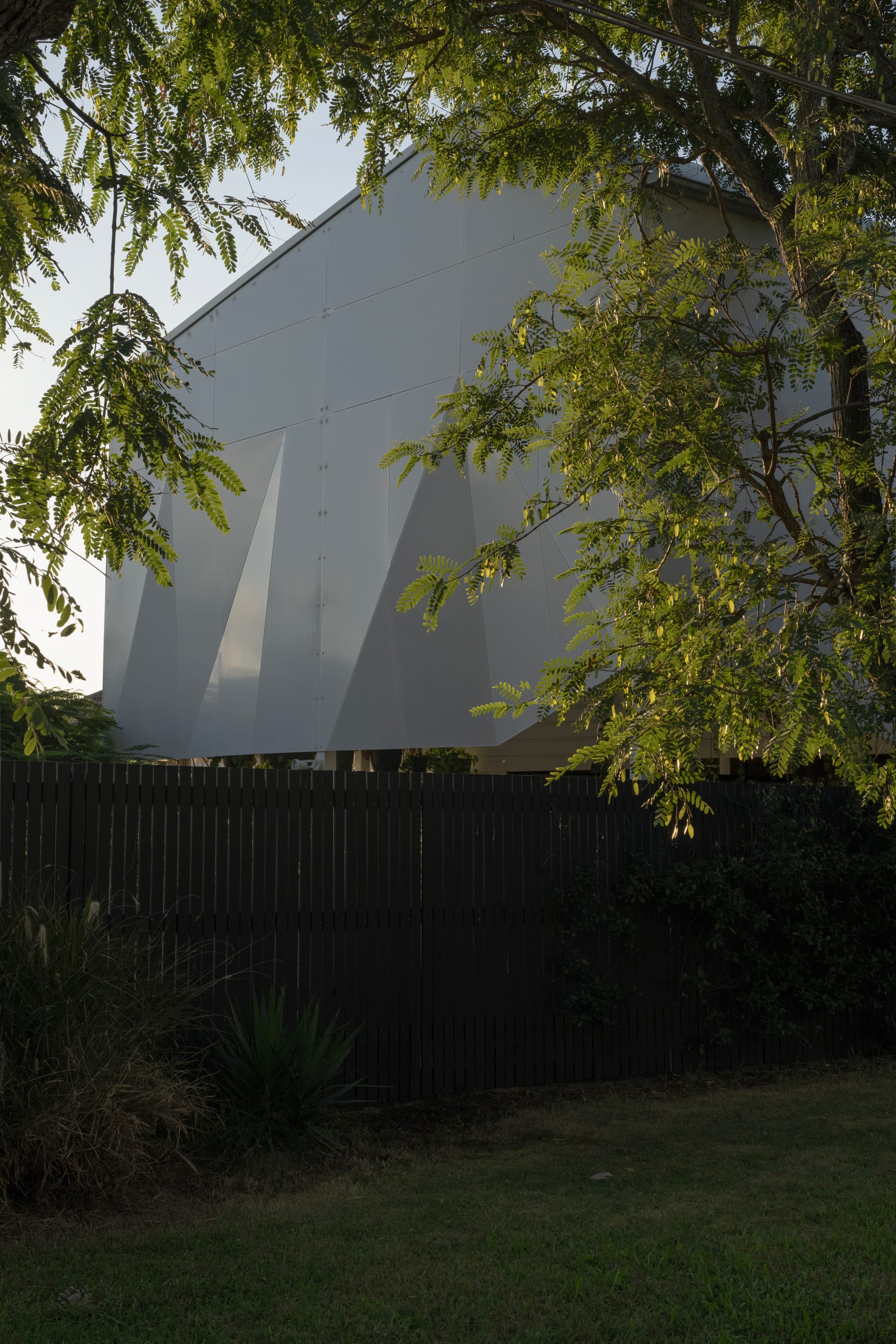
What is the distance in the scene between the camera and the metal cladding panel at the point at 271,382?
19.3 meters

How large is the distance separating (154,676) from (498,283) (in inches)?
421

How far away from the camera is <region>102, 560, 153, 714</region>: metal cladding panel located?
2388 cm

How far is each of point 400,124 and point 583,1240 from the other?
8835 mm

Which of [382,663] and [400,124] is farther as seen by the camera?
[382,663]

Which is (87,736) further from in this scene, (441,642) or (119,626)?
(441,642)

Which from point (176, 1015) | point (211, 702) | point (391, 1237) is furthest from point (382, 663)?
point (391, 1237)

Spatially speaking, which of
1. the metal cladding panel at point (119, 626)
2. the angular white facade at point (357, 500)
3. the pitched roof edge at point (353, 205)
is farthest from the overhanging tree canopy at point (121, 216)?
the metal cladding panel at point (119, 626)

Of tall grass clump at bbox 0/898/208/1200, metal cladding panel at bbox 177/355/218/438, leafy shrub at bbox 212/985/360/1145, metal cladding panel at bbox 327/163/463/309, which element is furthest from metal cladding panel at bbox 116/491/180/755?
tall grass clump at bbox 0/898/208/1200

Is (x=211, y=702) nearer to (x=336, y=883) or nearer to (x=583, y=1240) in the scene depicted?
(x=336, y=883)

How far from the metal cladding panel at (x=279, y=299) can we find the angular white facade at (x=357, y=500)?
0.04 m

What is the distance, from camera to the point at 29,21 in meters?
3.72

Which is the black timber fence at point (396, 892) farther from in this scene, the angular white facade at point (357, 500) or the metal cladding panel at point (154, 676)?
the metal cladding panel at point (154, 676)

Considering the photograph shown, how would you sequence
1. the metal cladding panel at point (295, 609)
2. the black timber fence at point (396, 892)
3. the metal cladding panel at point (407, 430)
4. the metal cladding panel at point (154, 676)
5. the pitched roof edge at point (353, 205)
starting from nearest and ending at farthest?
the black timber fence at point (396, 892) → the pitched roof edge at point (353, 205) → the metal cladding panel at point (407, 430) → the metal cladding panel at point (295, 609) → the metal cladding panel at point (154, 676)

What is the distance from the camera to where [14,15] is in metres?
3.67
